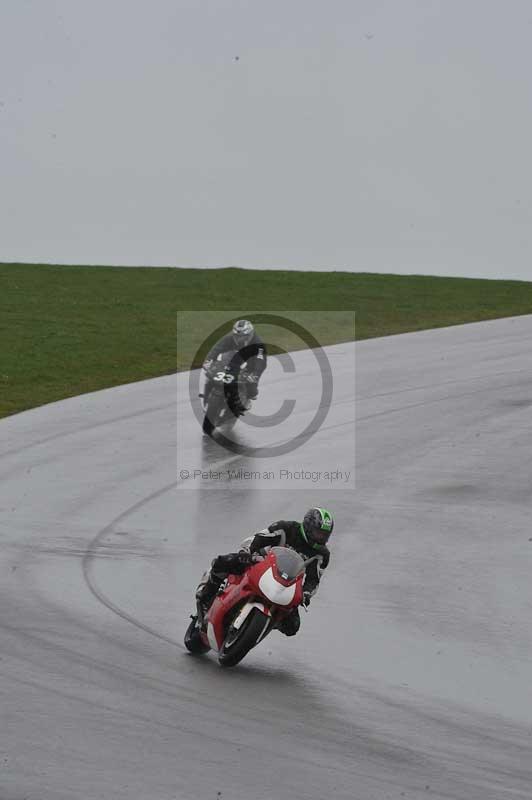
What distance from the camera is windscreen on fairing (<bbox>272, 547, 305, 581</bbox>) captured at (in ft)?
34.4

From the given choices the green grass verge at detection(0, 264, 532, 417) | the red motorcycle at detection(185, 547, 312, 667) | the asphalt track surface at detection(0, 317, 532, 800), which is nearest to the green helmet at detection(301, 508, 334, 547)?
the red motorcycle at detection(185, 547, 312, 667)

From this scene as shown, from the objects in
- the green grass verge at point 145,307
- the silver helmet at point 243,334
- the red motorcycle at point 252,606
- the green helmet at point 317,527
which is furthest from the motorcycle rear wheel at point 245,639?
the green grass verge at point 145,307

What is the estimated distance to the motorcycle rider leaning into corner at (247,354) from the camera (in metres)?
21.3

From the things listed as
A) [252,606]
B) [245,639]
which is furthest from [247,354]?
[245,639]

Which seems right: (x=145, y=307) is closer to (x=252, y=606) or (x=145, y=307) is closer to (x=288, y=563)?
(x=288, y=563)

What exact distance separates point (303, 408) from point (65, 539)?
31.4 ft

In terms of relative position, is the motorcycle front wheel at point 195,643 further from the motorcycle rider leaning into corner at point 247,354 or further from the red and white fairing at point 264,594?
the motorcycle rider leaning into corner at point 247,354

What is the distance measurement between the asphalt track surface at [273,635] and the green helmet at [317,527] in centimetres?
102

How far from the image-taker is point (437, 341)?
3262 centimetres

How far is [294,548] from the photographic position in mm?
11000

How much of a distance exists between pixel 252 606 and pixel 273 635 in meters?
1.39

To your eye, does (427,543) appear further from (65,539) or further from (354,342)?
(354,342)

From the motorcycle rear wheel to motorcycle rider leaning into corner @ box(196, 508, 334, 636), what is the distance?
356 mm

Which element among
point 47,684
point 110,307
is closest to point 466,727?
point 47,684
